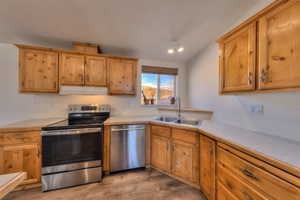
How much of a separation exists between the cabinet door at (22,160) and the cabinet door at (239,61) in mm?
2817

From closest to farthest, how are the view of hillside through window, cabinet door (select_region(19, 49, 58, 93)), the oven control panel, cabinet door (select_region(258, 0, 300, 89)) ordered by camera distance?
cabinet door (select_region(258, 0, 300, 89))
cabinet door (select_region(19, 49, 58, 93))
the oven control panel
the view of hillside through window

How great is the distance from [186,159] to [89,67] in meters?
2.38

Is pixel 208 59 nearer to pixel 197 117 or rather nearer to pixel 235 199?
pixel 197 117

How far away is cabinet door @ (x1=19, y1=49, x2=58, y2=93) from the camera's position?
81.3 inches

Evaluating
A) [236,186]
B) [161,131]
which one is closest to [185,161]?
[161,131]

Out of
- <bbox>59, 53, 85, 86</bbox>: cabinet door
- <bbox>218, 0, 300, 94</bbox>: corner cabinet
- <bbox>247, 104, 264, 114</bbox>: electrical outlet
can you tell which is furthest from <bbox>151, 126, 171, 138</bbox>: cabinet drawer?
<bbox>59, 53, 85, 86</bbox>: cabinet door

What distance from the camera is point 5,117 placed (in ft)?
7.35

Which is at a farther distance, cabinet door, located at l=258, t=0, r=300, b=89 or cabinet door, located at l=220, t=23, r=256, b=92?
cabinet door, located at l=220, t=23, r=256, b=92

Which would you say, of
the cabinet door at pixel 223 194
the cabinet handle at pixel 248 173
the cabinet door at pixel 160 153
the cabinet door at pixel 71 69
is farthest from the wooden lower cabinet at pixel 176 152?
the cabinet door at pixel 71 69

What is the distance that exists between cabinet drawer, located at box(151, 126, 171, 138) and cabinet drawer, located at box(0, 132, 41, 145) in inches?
69.6

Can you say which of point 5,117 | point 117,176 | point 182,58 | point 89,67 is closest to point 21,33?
point 89,67

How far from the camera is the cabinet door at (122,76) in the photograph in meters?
2.50

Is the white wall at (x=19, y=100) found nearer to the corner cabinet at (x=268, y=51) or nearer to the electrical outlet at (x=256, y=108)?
the corner cabinet at (x=268, y=51)

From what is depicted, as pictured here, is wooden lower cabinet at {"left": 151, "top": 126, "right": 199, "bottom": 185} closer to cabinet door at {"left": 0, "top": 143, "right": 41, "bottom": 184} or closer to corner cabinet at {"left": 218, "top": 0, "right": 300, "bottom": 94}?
corner cabinet at {"left": 218, "top": 0, "right": 300, "bottom": 94}
